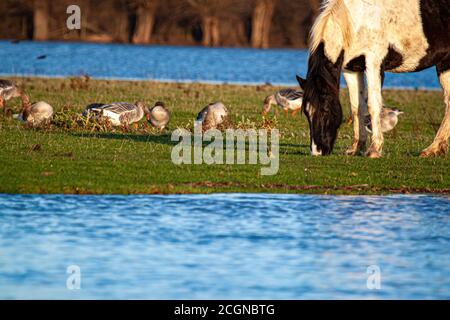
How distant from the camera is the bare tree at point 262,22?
8381 cm

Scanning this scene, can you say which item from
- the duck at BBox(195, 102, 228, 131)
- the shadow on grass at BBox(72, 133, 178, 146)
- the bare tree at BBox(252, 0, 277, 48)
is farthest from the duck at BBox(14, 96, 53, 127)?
the bare tree at BBox(252, 0, 277, 48)

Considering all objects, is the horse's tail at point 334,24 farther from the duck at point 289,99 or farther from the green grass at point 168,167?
the duck at point 289,99

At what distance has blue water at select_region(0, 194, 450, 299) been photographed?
A: 34.9 ft

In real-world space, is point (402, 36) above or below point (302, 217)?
above

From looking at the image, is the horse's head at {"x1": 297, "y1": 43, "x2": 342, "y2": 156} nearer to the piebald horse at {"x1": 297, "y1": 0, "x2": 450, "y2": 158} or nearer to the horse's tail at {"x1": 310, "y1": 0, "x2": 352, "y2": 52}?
the piebald horse at {"x1": 297, "y1": 0, "x2": 450, "y2": 158}

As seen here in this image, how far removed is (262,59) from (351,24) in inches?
2029

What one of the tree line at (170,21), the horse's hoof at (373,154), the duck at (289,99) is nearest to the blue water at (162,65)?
the tree line at (170,21)

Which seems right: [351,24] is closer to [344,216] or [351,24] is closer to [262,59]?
[344,216]

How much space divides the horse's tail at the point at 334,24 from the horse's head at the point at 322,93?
9.0 inches

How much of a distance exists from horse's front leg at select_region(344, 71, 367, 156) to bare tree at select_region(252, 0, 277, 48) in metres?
65.7

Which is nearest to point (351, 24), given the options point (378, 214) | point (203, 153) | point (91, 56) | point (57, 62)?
point (203, 153)

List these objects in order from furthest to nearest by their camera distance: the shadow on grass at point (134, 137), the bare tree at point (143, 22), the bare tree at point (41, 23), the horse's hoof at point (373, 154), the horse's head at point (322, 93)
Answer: the bare tree at point (143, 22) < the bare tree at point (41, 23) < the shadow on grass at point (134, 137) < the horse's hoof at point (373, 154) < the horse's head at point (322, 93)

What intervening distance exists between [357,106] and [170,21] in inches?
2867

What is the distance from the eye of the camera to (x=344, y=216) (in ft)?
45.4
